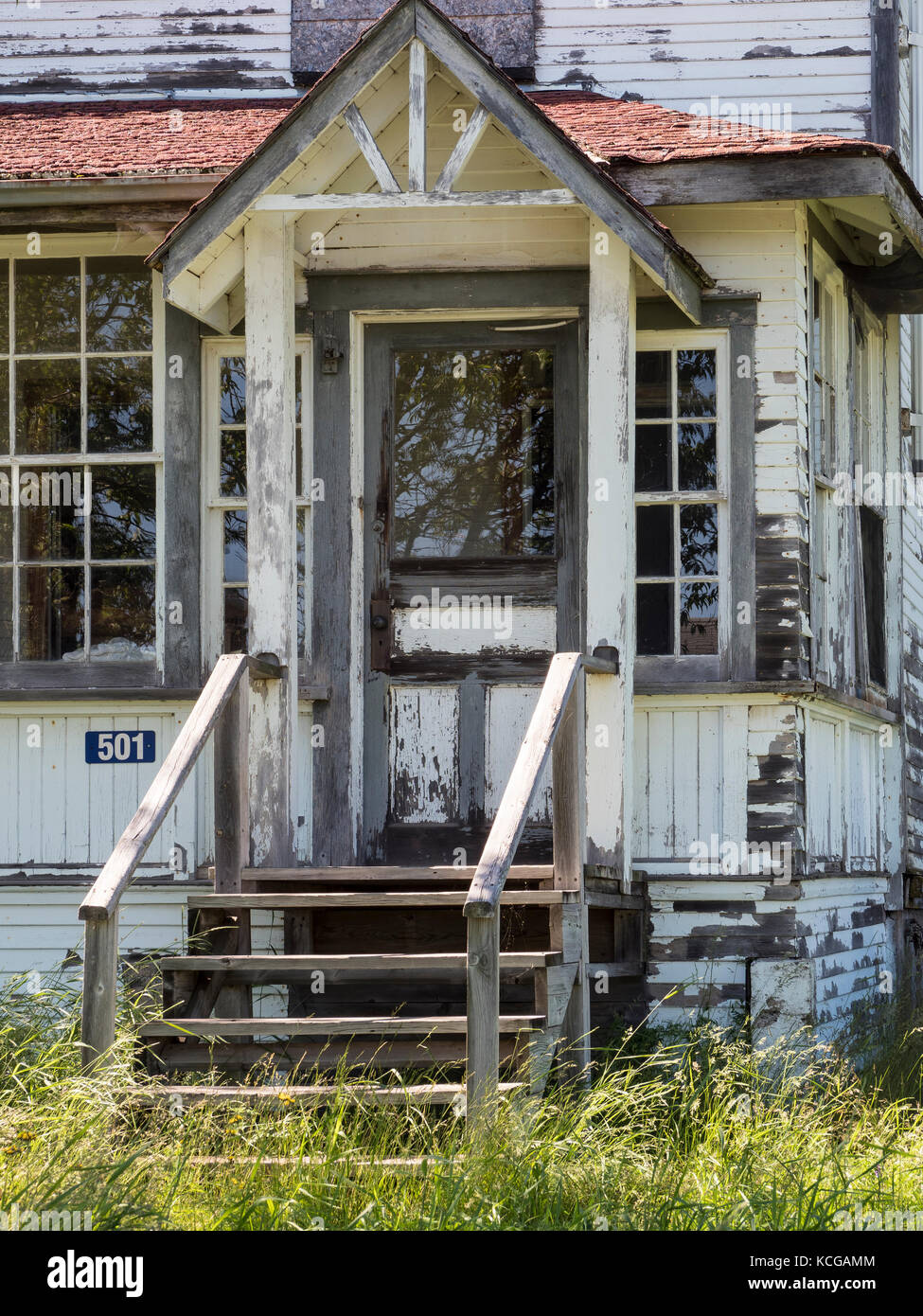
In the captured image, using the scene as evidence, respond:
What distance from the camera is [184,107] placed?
8641mm

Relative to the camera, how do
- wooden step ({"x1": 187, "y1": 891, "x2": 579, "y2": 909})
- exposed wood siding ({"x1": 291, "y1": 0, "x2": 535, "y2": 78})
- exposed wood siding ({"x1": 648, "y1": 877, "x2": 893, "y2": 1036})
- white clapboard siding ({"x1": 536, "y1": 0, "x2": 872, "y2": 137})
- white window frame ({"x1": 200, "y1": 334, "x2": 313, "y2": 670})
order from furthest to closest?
exposed wood siding ({"x1": 291, "y1": 0, "x2": 535, "y2": 78}) → white clapboard siding ({"x1": 536, "y1": 0, "x2": 872, "y2": 137}) → white window frame ({"x1": 200, "y1": 334, "x2": 313, "y2": 670}) → exposed wood siding ({"x1": 648, "y1": 877, "x2": 893, "y2": 1036}) → wooden step ({"x1": 187, "y1": 891, "x2": 579, "y2": 909})

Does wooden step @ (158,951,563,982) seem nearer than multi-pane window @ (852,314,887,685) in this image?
Yes

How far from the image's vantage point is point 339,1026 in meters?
5.34

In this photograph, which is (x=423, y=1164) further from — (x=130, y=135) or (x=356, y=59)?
(x=130, y=135)

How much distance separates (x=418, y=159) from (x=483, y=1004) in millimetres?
3322

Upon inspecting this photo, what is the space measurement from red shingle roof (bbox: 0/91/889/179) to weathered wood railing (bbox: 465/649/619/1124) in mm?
2243

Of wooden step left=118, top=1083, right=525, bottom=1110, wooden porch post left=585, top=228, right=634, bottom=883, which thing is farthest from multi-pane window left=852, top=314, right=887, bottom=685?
wooden step left=118, top=1083, right=525, bottom=1110

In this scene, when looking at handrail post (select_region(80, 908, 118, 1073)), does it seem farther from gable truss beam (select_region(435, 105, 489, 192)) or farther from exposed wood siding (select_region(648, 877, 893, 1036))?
gable truss beam (select_region(435, 105, 489, 192))

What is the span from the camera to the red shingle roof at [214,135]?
276 inches

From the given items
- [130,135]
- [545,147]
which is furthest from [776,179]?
[130,135]

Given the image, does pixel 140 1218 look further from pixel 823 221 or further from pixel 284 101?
pixel 284 101

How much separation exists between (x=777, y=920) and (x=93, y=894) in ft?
10.5

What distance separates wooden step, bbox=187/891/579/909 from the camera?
579 centimetres

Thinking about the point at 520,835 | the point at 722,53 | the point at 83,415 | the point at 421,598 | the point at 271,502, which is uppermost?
the point at 722,53
